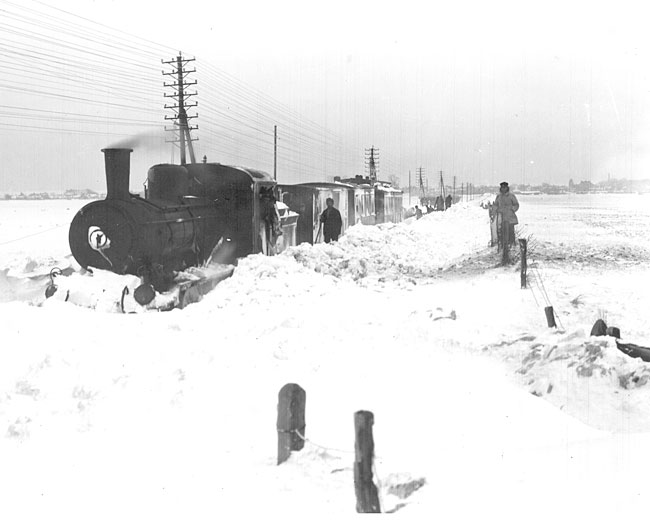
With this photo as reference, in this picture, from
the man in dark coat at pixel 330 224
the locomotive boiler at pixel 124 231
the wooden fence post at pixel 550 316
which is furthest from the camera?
the man in dark coat at pixel 330 224

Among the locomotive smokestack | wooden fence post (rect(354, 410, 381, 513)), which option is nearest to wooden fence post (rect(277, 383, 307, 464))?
wooden fence post (rect(354, 410, 381, 513))

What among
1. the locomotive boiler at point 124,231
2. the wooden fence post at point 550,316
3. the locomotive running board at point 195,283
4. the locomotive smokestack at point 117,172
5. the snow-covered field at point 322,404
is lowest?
the snow-covered field at point 322,404

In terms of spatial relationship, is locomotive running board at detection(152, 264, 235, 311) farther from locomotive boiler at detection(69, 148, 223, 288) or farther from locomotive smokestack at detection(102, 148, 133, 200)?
locomotive smokestack at detection(102, 148, 133, 200)

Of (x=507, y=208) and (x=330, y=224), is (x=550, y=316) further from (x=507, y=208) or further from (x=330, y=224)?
(x=330, y=224)

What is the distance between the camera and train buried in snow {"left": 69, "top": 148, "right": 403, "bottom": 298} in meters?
10.3

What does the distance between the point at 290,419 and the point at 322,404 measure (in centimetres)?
141

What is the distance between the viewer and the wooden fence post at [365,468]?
362cm

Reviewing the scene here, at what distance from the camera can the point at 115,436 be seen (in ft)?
16.0

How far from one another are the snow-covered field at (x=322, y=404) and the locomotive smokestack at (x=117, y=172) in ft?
5.56

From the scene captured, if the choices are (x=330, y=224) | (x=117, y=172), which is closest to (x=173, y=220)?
(x=117, y=172)

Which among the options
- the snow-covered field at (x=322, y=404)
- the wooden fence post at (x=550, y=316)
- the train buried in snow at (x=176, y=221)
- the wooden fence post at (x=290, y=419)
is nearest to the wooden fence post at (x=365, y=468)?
the snow-covered field at (x=322, y=404)

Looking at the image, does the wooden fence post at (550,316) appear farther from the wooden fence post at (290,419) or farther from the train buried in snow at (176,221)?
the train buried in snow at (176,221)

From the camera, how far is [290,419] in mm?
4434

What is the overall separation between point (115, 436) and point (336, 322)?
12.5 feet
